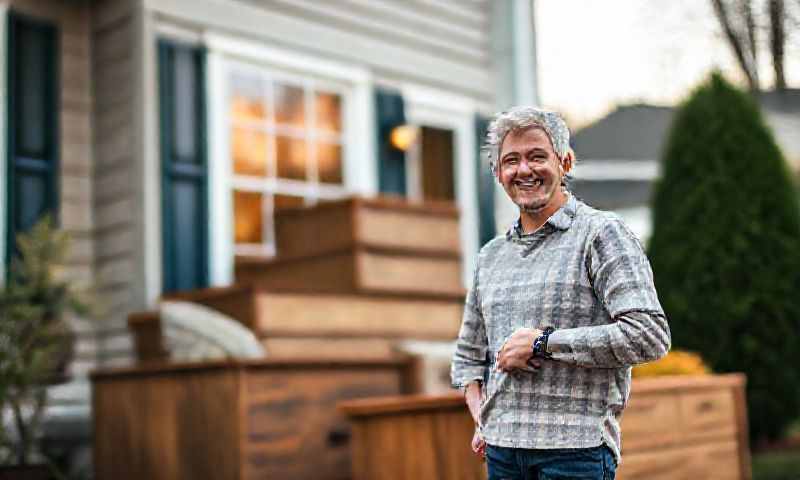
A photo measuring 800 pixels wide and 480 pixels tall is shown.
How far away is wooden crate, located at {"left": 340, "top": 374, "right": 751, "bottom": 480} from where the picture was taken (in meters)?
3.78

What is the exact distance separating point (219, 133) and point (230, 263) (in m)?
0.75

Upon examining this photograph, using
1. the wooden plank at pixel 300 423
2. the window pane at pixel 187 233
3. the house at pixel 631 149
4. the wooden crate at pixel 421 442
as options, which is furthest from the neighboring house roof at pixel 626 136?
the wooden crate at pixel 421 442

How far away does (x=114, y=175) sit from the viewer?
5691 millimetres

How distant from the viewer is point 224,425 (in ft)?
14.0

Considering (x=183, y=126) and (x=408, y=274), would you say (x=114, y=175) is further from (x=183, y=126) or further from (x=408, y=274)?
(x=408, y=274)

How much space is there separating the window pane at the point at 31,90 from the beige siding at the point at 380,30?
64 centimetres

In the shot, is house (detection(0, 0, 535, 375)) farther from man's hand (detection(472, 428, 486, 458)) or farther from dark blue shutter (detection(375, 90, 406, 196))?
man's hand (detection(472, 428, 486, 458))

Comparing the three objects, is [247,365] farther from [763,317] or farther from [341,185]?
[763,317]

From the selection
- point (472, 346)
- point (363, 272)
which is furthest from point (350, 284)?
point (472, 346)

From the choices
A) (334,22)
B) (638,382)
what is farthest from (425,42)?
(638,382)

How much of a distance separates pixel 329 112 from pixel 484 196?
1.39 meters

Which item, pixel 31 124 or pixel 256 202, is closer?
pixel 31 124

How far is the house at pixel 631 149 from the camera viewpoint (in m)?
16.2

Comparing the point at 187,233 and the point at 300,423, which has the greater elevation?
the point at 187,233
